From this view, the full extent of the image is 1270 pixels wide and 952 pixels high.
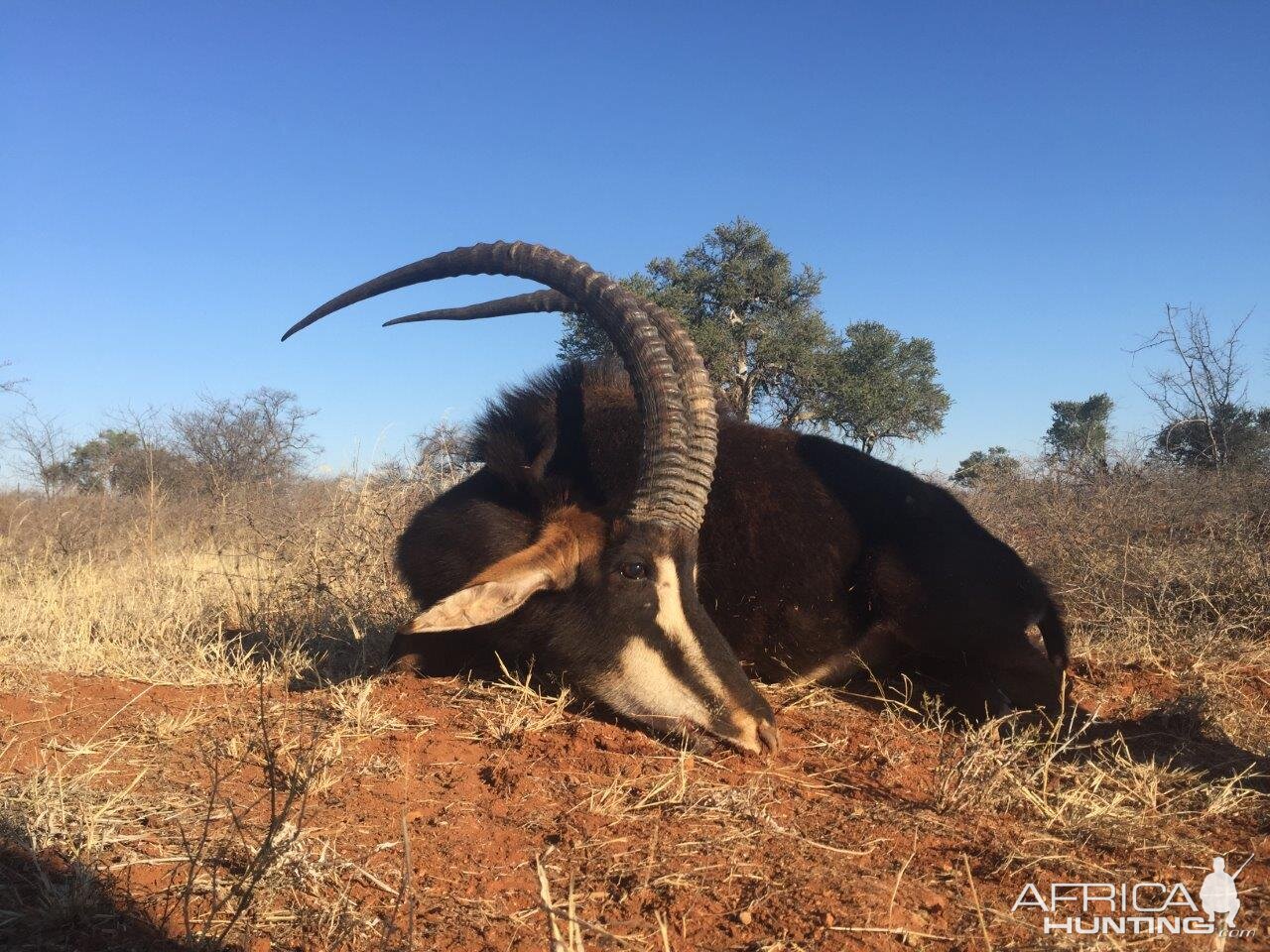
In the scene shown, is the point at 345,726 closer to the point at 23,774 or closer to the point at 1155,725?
the point at 23,774

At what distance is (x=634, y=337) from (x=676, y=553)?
1.06m

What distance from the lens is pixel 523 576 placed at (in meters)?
3.71

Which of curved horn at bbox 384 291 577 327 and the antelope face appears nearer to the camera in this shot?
the antelope face

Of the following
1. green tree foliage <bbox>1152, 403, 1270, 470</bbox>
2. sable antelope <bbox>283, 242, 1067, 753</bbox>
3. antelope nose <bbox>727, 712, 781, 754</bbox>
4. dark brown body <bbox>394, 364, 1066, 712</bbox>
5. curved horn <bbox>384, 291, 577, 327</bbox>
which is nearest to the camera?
antelope nose <bbox>727, 712, 781, 754</bbox>

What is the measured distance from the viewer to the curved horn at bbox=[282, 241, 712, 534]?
3891mm

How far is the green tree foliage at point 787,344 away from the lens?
19406 millimetres

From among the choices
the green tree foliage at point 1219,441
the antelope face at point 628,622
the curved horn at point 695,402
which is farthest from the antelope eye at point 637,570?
the green tree foliage at point 1219,441

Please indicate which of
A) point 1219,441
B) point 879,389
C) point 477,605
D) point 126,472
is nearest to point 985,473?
point 1219,441

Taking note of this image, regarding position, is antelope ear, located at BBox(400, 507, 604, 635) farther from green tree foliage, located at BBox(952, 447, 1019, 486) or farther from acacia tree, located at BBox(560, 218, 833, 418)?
acacia tree, located at BBox(560, 218, 833, 418)

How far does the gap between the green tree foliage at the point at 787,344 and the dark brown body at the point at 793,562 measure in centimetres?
1381

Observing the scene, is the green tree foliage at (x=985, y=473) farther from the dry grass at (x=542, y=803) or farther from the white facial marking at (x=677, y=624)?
the white facial marking at (x=677, y=624)

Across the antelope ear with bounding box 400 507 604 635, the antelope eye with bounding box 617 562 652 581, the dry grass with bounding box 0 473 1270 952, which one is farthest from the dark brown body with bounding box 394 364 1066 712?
the antelope eye with bounding box 617 562 652 581

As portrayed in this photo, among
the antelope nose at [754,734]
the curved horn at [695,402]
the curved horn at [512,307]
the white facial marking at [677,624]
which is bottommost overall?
the antelope nose at [754,734]

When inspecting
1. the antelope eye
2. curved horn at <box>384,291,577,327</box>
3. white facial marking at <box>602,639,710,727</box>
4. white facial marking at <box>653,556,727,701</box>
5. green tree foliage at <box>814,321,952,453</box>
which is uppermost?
green tree foliage at <box>814,321,952,453</box>
